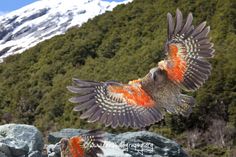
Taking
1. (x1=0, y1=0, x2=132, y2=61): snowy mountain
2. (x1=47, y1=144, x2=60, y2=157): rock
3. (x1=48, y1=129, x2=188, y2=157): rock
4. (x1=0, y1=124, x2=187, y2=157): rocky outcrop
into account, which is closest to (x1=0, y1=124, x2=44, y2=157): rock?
(x1=0, y1=124, x2=187, y2=157): rocky outcrop

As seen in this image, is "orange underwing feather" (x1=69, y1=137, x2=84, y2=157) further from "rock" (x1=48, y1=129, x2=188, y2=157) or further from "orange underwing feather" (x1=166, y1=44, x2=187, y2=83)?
"rock" (x1=48, y1=129, x2=188, y2=157)

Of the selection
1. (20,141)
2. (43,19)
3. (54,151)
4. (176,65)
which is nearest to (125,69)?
(20,141)

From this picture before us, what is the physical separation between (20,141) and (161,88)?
35.0 ft

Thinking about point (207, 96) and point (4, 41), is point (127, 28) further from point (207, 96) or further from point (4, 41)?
point (4, 41)

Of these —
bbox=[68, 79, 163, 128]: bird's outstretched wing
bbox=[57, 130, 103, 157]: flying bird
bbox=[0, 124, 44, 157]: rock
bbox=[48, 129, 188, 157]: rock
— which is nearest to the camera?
bbox=[68, 79, 163, 128]: bird's outstretched wing

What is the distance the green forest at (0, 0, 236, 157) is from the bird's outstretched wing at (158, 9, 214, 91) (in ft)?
51.4

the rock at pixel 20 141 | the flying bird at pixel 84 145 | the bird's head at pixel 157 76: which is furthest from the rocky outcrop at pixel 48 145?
the bird's head at pixel 157 76

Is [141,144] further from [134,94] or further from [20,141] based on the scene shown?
[134,94]

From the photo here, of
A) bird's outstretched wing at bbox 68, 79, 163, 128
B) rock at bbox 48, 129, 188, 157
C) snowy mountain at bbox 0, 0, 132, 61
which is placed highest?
snowy mountain at bbox 0, 0, 132, 61

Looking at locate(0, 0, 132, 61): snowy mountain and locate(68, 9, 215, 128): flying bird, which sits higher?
locate(0, 0, 132, 61): snowy mountain

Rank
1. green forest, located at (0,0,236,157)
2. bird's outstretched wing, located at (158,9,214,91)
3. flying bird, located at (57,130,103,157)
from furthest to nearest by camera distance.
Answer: green forest, located at (0,0,236,157), flying bird, located at (57,130,103,157), bird's outstretched wing, located at (158,9,214,91)

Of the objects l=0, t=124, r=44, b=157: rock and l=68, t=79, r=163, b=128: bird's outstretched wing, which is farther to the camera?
l=0, t=124, r=44, b=157: rock

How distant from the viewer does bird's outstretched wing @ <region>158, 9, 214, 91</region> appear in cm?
297

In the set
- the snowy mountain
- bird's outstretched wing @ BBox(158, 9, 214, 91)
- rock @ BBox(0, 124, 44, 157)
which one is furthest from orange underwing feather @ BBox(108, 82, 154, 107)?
the snowy mountain
